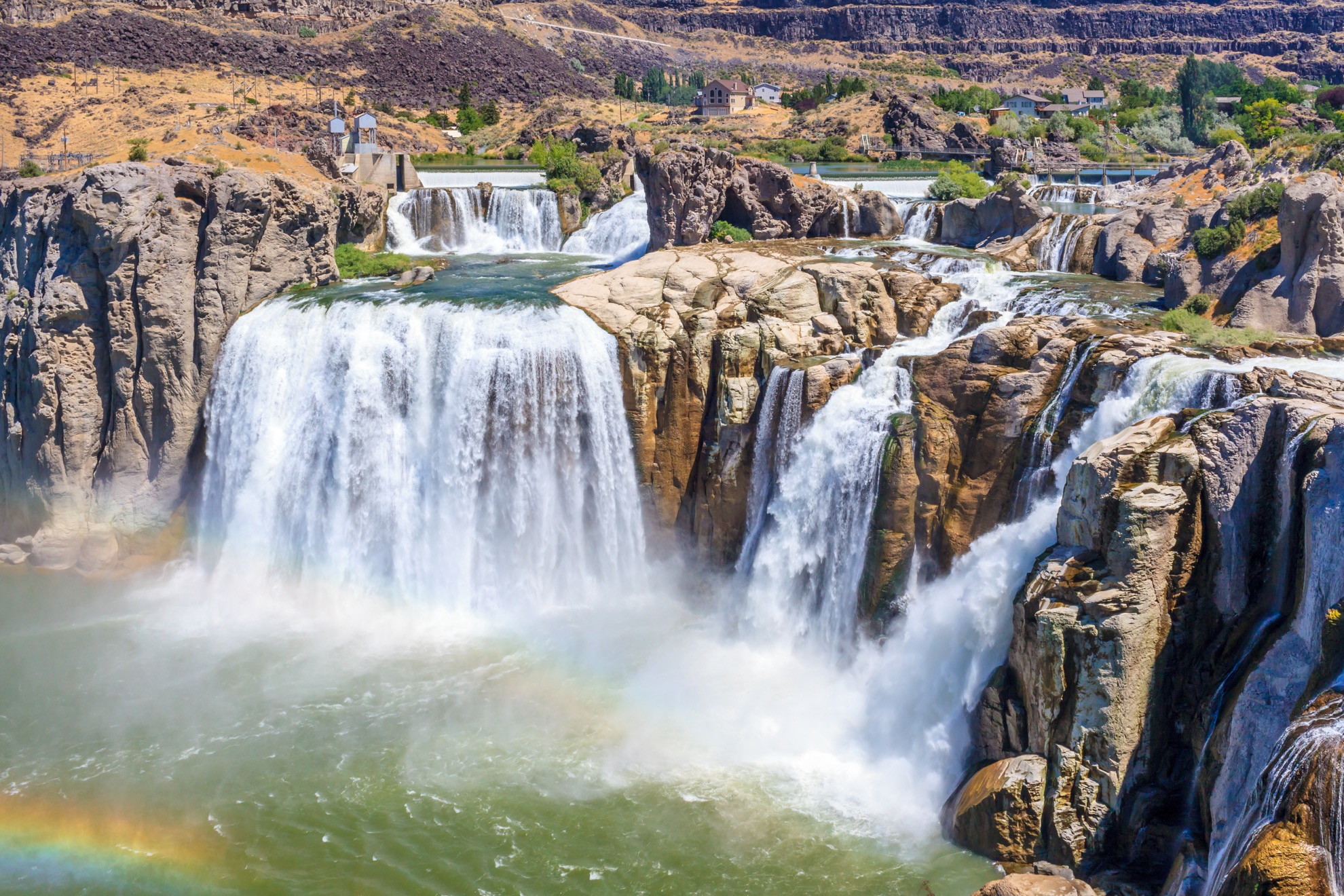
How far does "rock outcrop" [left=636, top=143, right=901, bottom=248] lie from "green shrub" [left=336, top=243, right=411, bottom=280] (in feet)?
30.8

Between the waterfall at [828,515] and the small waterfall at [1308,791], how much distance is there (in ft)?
33.3

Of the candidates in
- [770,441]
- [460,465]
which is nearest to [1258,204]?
[770,441]

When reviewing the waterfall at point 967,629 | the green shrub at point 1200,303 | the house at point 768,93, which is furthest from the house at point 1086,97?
the waterfall at point 967,629

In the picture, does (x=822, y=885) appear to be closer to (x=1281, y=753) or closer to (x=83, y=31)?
(x=1281, y=753)

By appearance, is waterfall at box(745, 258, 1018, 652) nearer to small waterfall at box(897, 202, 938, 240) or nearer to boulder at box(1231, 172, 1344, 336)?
boulder at box(1231, 172, 1344, 336)

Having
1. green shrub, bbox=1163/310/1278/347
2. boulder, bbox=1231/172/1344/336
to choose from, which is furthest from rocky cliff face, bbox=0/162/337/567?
boulder, bbox=1231/172/1344/336

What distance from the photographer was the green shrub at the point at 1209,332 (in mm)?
20172

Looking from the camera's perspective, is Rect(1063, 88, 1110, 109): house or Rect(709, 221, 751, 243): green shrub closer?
Rect(709, 221, 751, 243): green shrub

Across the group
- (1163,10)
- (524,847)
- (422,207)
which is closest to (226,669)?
(524,847)

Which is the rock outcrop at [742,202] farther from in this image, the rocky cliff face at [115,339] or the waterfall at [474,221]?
the rocky cliff face at [115,339]

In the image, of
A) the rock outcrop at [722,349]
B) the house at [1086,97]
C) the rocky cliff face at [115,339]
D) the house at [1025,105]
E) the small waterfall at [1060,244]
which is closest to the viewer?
the rock outcrop at [722,349]

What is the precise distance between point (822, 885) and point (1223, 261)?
1905cm

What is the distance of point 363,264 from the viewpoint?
35562 mm

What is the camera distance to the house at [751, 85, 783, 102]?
386 ft
